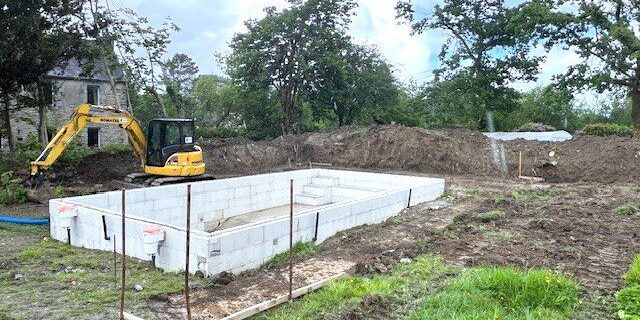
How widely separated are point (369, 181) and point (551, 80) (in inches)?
450

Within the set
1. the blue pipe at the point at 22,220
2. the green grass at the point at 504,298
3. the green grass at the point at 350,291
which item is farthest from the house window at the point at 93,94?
the green grass at the point at 504,298

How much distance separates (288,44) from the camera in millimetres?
23375

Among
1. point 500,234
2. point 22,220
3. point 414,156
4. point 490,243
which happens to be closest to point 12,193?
point 22,220

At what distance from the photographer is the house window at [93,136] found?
76.5 ft

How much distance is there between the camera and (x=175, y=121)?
1097cm

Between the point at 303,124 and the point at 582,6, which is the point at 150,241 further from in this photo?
the point at 303,124

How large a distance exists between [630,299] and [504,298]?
1.03 metres

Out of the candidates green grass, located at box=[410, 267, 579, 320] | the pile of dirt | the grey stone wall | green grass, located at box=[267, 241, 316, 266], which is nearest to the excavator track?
the pile of dirt

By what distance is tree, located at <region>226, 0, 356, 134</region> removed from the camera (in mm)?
22969

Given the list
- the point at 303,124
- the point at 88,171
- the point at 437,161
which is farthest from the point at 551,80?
the point at 88,171

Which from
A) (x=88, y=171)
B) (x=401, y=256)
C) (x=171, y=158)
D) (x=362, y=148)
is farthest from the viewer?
(x=362, y=148)

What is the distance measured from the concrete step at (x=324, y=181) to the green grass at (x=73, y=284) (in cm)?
750

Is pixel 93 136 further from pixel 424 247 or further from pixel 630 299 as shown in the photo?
pixel 630 299

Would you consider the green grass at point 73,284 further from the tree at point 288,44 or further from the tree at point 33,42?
the tree at point 288,44
